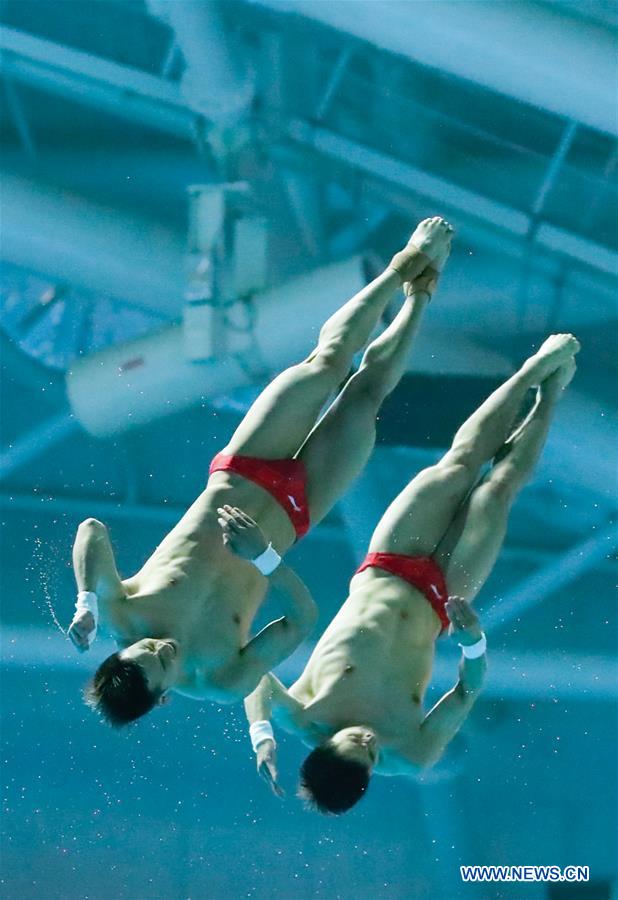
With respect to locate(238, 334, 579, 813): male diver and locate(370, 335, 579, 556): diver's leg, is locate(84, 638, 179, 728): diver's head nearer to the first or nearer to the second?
locate(238, 334, 579, 813): male diver

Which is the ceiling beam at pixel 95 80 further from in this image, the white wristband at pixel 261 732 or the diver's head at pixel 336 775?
the diver's head at pixel 336 775

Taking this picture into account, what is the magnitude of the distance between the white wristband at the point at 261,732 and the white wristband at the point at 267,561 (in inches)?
18.5

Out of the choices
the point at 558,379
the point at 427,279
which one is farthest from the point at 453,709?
the point at 427,279

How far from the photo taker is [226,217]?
7.30 m

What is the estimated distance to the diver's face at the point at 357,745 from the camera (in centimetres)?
394

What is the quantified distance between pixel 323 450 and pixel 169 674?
3.34ft

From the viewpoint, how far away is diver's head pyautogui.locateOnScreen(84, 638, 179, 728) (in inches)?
154

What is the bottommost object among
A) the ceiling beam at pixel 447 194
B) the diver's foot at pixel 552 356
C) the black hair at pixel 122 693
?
the black hair at pixel 122 693

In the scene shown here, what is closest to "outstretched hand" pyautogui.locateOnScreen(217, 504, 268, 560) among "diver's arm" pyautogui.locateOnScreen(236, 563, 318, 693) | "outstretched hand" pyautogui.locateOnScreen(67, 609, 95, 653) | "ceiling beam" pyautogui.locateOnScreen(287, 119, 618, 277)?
"diver's arm" pyautogui.locateOnScreen(236, 563, 318, 693)

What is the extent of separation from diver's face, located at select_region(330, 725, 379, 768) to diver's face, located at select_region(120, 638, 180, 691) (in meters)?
0.49

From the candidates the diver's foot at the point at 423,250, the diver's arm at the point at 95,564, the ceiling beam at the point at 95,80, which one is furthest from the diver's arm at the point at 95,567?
the ceiling beam at the point at 95,80

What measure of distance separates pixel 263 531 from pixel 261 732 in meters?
0.62

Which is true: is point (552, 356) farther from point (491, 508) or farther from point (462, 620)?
point (462, 620)

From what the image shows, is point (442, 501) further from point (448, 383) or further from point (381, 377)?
point (448, 383)
